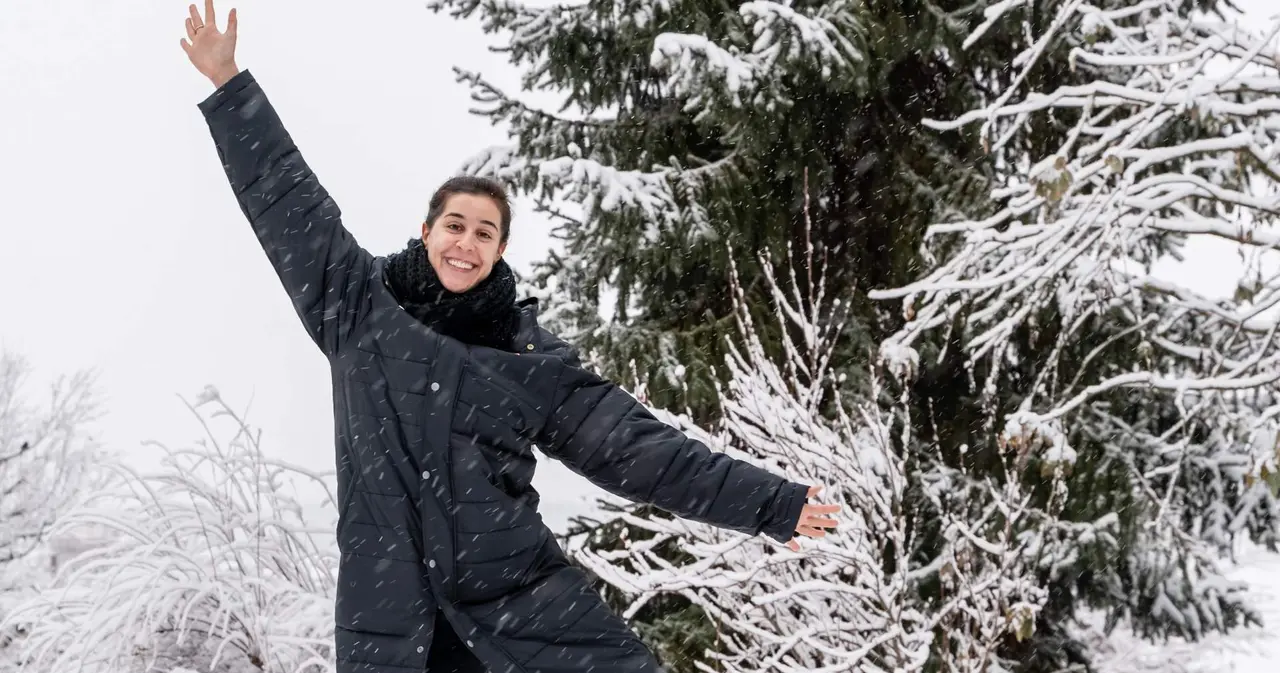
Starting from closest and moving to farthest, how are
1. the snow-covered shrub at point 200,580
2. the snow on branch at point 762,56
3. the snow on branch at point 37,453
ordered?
the snow-covered shrub at point 200,580 < the snow on branch at point 762,56 < the snow on branch at point 37,453

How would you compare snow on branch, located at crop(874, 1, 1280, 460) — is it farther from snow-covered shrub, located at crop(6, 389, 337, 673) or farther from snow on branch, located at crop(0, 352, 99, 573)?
snow on branch, located at crop(0, 352, 99, 573)

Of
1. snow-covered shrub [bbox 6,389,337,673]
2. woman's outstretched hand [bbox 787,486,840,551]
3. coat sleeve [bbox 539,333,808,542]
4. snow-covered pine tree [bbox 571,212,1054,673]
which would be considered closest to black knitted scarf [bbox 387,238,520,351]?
coat sleeve [bbox 539,333,808,542]

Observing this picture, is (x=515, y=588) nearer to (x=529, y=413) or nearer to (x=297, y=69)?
(x=529, y=413)

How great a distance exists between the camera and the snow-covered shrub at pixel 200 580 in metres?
3.59

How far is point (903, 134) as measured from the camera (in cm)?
606

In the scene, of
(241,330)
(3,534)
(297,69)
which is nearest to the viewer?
(3,534)

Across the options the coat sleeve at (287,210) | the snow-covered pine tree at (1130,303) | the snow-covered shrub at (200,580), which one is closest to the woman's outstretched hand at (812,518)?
the coat sleeve at (287,210)

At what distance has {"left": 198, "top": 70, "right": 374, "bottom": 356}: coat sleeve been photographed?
1.93 m

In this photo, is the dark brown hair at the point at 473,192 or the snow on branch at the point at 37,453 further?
the snow on branch at the point at 37,453

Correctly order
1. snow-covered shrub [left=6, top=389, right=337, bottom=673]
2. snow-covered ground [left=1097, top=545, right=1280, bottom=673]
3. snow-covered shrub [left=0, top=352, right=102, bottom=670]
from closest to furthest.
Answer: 1. snow-covered shrub [left=6, top=389, right=337, bottom=673]
2. snow-covered ground [left=1097, top=545, right=1280, bottom=673]
3. snow-covered shrub [left=0, top=352, right=102, bottom=670]

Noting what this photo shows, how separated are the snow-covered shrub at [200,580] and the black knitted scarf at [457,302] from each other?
75.3 inches

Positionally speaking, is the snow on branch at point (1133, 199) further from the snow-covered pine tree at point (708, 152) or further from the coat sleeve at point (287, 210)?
the coat sleeve at point (287, 210)

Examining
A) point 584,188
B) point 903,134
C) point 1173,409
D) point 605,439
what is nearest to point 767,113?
point 584,188

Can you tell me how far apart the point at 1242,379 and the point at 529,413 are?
3.03 metres
